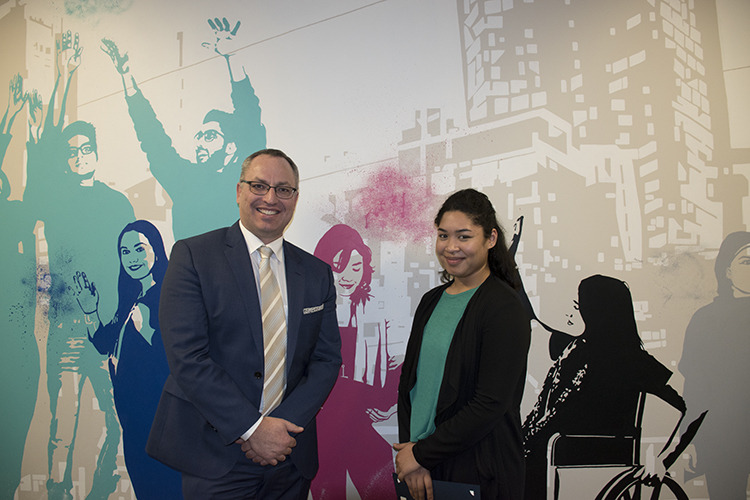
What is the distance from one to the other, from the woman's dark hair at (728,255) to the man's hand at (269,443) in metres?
2.68

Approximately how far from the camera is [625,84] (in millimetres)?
2389

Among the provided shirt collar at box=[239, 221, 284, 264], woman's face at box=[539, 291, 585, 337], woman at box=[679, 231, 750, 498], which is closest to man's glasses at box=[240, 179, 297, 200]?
shirt collar at box=[239, 221, 284, 264]

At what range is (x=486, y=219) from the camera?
1.64 m

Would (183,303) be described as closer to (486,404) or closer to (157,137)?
(486,404)

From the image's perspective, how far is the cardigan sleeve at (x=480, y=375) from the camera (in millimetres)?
1427

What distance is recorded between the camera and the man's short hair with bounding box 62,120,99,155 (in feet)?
8.34

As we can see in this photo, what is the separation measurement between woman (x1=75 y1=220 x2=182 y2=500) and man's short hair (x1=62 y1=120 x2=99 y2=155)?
25.5 inches

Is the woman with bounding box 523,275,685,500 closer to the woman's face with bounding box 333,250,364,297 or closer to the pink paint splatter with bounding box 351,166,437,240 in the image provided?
the pink paint splatter with bounding box 351,166,437,240

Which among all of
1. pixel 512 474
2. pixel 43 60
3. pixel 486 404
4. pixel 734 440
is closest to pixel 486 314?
pixel 486 404

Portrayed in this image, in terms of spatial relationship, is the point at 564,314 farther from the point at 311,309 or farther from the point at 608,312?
the point at 311,309

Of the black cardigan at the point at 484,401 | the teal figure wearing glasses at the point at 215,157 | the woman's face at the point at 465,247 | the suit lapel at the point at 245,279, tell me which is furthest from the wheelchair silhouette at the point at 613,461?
the teal figure wearing glasses at the point at 215,157

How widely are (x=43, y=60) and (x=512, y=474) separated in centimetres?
373

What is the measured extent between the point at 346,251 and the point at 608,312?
169 centimetres

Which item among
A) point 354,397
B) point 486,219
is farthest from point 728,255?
point 354,397
